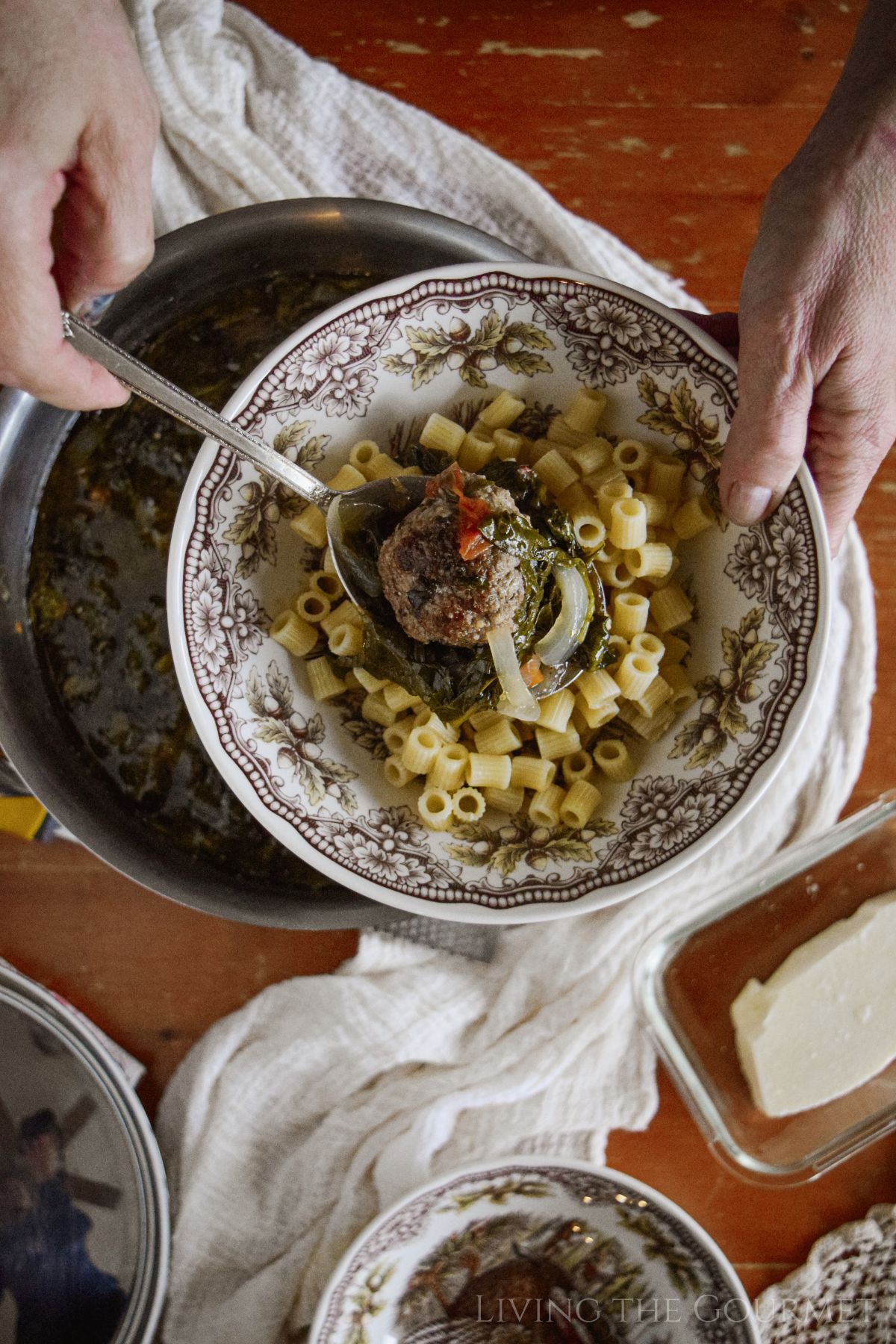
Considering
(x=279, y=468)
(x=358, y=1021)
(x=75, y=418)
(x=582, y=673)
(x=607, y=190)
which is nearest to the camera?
A: (x=279, y=468)

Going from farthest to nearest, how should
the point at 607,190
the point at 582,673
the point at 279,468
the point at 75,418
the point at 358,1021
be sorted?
the point at 607,190, the point at 358,1021, the point at 75,418, the point at 582,673, the point at 279,468

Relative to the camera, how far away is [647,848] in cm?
164

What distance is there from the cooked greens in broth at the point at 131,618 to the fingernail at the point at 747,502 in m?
0.88

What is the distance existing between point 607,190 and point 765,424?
3.23 feet

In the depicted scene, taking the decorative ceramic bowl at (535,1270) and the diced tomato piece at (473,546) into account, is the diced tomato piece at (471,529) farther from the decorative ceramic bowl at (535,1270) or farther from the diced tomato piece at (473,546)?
the decorative ceramic bowl at (535,1270)

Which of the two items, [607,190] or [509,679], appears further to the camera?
[607,190]

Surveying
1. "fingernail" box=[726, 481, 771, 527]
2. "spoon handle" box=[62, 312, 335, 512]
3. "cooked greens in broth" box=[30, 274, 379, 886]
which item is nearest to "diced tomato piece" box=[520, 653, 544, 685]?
"fingernail" box=[726, 481, 771, 527]

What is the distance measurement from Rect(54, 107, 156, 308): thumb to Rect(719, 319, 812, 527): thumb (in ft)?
3.05

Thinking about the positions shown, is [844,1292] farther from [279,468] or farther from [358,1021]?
[279,468]

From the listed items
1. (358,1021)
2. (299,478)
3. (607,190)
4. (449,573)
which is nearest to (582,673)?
(449,573)

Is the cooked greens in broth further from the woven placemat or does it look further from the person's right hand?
the woven placemat

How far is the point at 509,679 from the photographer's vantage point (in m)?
1.66

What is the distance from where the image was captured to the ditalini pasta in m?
1.73

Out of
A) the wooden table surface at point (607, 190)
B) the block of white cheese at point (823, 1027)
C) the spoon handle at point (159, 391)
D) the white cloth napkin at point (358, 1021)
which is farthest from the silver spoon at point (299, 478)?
the block of white cheese at point (823, 1027)
